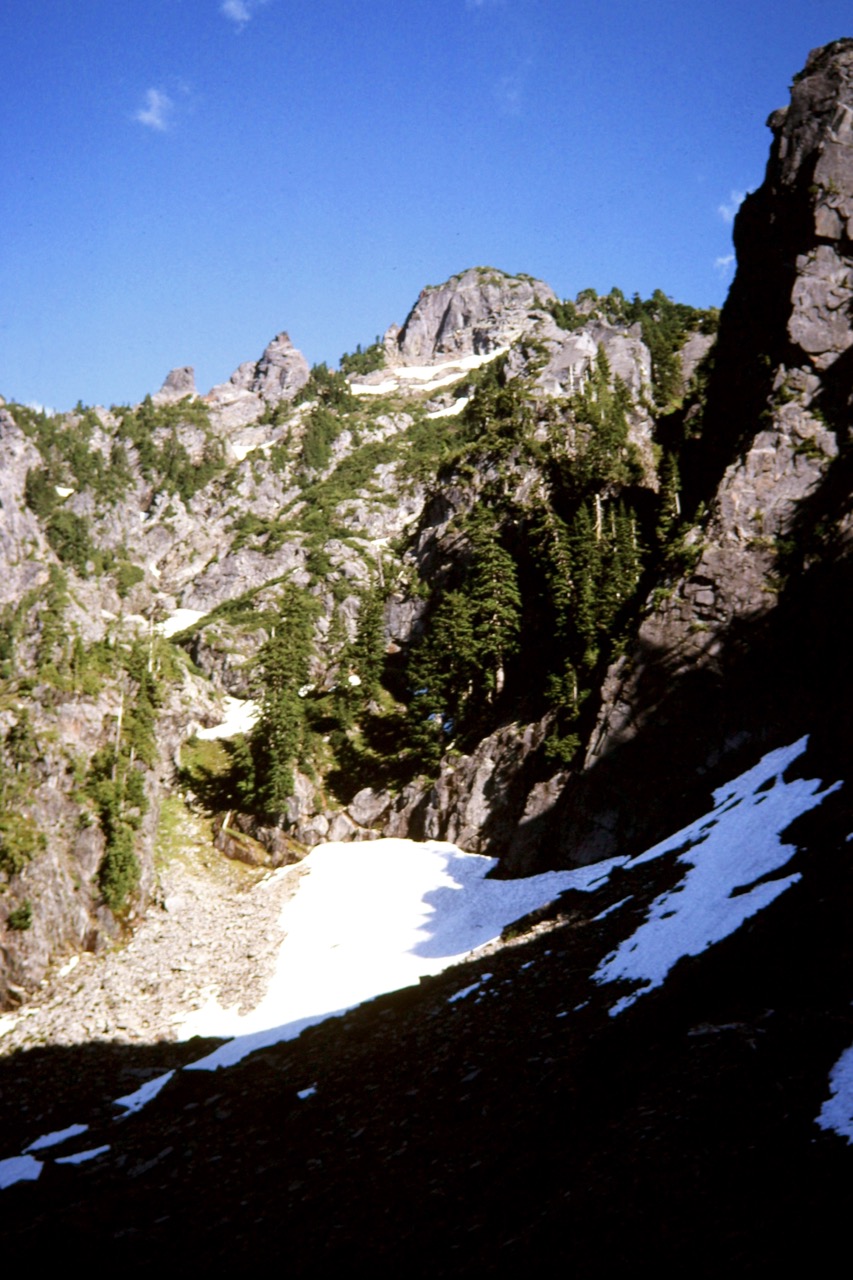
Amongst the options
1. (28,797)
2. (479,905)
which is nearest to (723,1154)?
(479,905)

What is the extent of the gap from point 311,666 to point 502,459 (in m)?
27.1

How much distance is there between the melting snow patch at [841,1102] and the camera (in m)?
7.95

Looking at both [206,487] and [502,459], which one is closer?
[502,459]

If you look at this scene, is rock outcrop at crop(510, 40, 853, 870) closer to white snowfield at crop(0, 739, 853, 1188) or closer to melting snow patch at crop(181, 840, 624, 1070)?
white snowfield at crop(0, 739, 853, 1188)

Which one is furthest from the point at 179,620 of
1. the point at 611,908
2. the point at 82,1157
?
the point at 611,908

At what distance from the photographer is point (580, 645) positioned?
4141cm

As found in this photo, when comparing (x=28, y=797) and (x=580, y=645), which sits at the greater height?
(x=28, y=797)

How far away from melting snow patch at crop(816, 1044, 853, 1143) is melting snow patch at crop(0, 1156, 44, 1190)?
17948 mm

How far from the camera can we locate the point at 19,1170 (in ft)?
58.4

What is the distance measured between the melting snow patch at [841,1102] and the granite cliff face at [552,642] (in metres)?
15.2

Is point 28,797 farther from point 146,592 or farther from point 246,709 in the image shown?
point 146,592

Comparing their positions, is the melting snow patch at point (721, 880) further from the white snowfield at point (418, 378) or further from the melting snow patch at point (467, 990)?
the white snowfield at point (418, 378)

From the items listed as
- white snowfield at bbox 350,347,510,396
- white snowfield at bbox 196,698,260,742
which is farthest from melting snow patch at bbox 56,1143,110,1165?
white snowfield at bbox 350,347,510,396

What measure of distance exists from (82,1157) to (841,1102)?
713 inches
